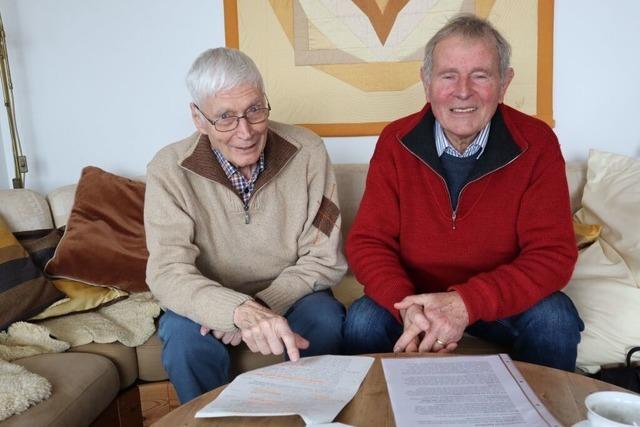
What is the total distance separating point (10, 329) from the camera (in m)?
1.50

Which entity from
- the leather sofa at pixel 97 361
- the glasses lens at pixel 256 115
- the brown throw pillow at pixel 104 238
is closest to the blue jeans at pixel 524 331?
the leather sofa at pixel 97 361

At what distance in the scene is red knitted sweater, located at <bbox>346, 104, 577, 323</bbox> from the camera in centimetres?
127

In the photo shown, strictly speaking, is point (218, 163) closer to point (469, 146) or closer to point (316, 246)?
point (316, 246)

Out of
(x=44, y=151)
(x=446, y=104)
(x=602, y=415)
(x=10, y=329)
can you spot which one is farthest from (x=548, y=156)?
(x=44, y=151)

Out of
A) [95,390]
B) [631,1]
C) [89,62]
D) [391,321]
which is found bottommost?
[95,390]

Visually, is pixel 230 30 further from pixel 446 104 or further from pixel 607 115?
pixel 607 115

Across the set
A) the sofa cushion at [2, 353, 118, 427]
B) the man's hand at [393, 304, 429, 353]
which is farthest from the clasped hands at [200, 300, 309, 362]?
the sofa cushion at [2, 353, 118, 427]

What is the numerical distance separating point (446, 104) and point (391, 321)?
55 centimetres

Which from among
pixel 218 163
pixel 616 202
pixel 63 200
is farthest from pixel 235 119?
pixel 616 202

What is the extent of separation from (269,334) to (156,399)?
67cm

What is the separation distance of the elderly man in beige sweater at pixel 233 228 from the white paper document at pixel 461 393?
38cm

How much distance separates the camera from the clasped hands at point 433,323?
113cm

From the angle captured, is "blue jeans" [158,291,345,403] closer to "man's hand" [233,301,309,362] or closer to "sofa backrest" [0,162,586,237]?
"man's hand" [233,301,309,362]

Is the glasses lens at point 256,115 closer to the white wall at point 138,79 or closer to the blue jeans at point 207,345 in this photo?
the blue jeans at point 207,345
